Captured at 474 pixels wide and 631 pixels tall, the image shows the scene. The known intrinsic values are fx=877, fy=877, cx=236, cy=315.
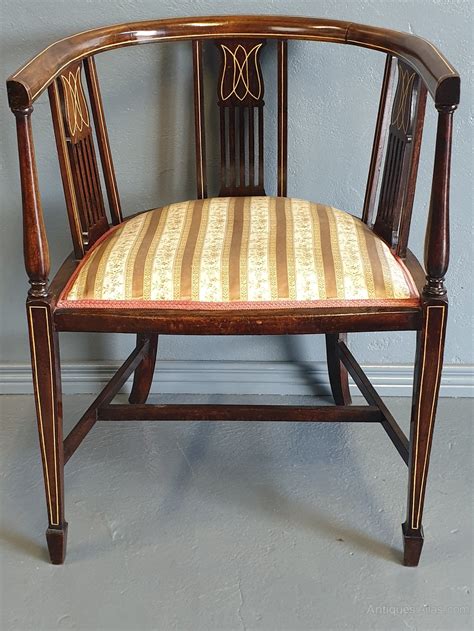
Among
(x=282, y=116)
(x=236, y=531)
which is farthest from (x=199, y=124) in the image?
(x=236, y=531)

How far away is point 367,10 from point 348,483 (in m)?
0.93

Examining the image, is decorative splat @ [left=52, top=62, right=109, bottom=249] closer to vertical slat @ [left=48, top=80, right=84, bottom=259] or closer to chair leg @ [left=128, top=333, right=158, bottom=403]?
vertical slat @ [left=48, top=80, right=84, bottom=259]

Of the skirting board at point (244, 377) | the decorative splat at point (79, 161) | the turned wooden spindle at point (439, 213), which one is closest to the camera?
the turned wooden spindle at point (439, 213)

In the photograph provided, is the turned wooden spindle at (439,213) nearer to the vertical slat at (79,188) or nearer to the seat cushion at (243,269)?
the seat cushion at (243,269)

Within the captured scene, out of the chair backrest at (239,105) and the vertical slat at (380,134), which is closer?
the chair backrest at (239,105)

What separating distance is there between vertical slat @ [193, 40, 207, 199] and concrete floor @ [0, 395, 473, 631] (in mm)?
530

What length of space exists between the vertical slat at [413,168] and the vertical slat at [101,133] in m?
0.56

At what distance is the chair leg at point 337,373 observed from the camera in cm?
189

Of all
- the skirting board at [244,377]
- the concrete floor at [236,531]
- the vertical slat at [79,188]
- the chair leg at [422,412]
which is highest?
the vertical slat at [79,188]

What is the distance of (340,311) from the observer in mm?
1341

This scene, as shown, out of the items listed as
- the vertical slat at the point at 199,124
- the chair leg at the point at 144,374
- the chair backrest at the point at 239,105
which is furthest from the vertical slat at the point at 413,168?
the chair leg at the point at 144,374

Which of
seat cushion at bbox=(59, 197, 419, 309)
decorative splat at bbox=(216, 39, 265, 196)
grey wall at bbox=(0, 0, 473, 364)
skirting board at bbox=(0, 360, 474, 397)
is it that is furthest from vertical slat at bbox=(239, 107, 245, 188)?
skirting board at bbox=(0, 360, 474, 397)

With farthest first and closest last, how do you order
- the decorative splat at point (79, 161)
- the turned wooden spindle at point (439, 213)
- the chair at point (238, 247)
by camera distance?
1. the decorative splat at point (79, 161)
2. the chair at point (238, 247)
3. the turned wooden spindle at point (439, 213)

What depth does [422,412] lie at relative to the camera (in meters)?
1.41
